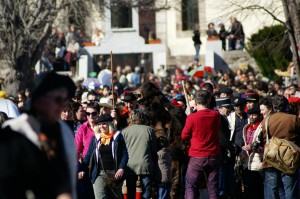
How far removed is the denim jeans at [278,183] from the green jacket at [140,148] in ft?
5.22

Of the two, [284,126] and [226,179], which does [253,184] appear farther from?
[284,126]

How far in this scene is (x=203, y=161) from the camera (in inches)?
499

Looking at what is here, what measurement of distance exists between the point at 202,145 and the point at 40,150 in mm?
7084

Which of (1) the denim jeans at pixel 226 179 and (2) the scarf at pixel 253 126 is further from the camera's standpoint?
(1) the denim jeans at pixel 226 179

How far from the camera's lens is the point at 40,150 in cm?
567

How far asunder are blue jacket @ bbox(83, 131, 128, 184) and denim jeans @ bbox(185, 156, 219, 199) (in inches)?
44.1

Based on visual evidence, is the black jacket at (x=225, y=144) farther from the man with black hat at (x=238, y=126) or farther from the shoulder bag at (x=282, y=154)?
the shoulder bag at (x=282, y=154)

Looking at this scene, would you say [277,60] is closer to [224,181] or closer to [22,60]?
[22,60]

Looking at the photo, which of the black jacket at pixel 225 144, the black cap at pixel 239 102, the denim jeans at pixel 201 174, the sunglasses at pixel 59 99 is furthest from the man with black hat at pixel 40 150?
the black cap at pixel 239 102

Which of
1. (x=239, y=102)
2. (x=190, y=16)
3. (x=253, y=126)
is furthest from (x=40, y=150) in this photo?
(x=190, y=16)

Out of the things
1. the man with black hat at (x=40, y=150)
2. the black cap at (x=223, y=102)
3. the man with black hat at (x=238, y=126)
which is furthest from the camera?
the black cap at (x=223, y=102)

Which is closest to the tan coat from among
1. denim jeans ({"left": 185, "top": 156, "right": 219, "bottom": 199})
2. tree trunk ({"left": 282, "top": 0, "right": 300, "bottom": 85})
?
denim jeans ({"left": 185, "top": 156, "right": 219, "bottom": 199})

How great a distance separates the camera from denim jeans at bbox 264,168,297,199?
12703mm

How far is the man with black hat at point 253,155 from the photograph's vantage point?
1307 centimetres
